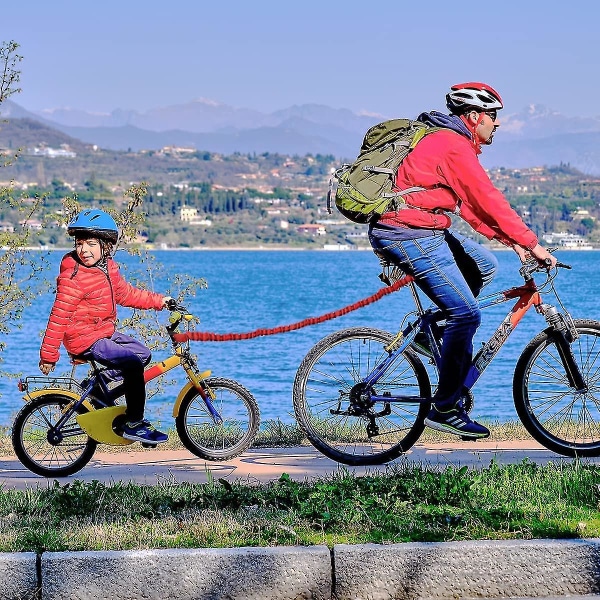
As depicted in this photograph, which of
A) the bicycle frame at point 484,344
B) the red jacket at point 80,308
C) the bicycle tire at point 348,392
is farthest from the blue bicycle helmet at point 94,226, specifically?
the bicycle frame at point 484,344

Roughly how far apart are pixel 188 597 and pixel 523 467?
7.61ft

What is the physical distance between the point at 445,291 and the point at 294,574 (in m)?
2.27

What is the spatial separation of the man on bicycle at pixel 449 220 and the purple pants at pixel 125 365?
4.98 ft

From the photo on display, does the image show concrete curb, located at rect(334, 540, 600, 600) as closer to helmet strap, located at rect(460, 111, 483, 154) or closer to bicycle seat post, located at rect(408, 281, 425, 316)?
bicycle seat post, located at rect(408, 281, 425, 316)

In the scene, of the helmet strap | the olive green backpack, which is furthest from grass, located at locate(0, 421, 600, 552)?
the helmet strap

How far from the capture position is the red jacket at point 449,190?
6621 millimetres

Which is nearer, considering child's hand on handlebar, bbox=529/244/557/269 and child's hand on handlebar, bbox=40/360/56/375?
child's hand on handlebar, bbox=40/360/56/375

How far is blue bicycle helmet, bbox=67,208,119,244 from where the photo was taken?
21.6 feet

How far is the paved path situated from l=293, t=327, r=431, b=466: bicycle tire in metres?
0.13

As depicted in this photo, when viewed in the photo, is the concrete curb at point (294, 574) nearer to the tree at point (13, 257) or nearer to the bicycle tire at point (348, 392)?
the bicycle tire at point (348, 392)

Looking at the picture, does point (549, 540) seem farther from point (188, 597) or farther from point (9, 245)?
point (9, 245)

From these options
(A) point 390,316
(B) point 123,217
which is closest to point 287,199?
(A) point 390,316

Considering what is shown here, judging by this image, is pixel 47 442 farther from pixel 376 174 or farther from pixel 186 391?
pixel 376 174

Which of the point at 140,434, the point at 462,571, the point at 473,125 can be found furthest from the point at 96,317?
the point at 462,571
